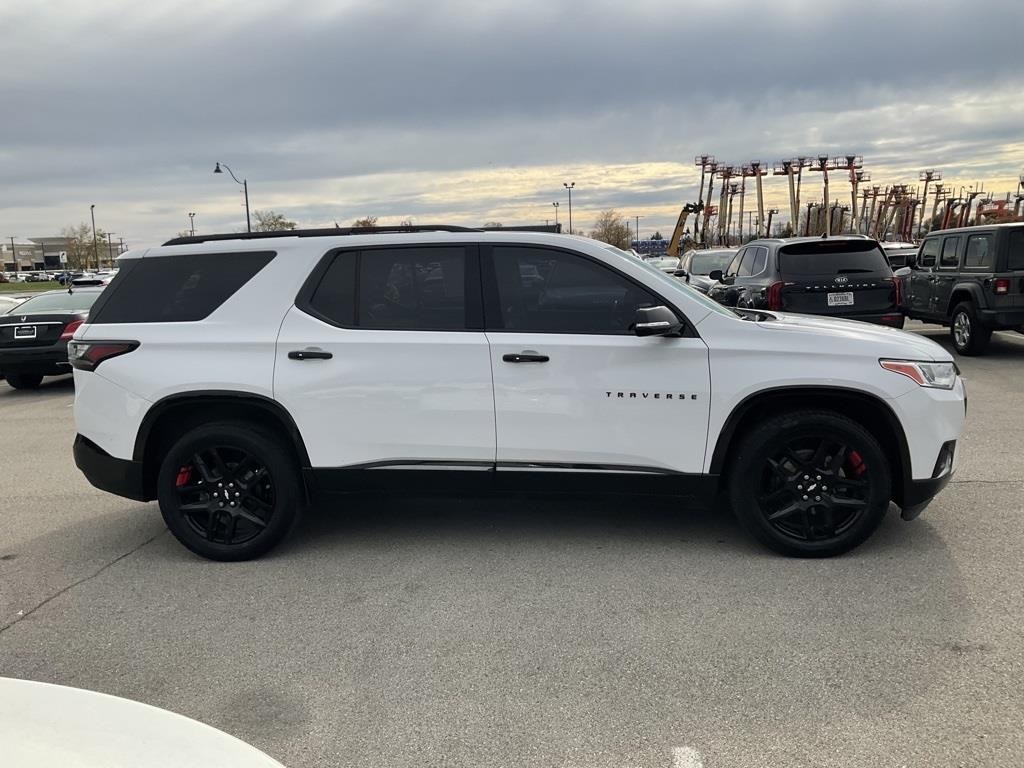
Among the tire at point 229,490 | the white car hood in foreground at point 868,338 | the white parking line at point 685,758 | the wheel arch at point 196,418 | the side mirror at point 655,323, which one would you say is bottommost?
the white parking line at point 685,758

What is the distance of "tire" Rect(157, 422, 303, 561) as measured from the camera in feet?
15.0

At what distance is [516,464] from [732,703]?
1.78 m

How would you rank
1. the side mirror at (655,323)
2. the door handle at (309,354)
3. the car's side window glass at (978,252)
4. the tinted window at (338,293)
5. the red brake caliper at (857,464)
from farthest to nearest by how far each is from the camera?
1. the car's side window glass at (978,252)
2. the tinted window at (338,293)
3. the door handle at (309,354)
4. the red brake caliper at (857,464)
5. the side mirror at (655,323)

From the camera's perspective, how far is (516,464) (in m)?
4.44

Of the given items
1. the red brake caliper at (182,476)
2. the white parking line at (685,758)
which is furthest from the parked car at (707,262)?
the white parking line at (685,758)

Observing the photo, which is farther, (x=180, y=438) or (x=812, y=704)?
(x=180, y=438)

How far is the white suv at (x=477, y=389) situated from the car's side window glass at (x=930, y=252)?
994 cm

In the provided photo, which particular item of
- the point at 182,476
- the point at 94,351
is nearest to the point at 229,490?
the point at 182,476

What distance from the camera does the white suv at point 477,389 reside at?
14.1ft

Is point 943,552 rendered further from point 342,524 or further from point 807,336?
point 342,524

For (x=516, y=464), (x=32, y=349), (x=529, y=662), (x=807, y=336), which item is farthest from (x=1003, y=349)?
(x=32, y=349)

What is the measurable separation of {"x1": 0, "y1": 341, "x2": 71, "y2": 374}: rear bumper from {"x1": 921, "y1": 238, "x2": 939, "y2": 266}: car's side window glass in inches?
528

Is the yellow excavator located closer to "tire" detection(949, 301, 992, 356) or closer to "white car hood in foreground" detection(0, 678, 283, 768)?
"tire" detection(949, 301, 992, 356)

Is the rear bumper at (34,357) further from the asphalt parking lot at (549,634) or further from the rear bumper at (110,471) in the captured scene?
the rear bumper at (110,471)
